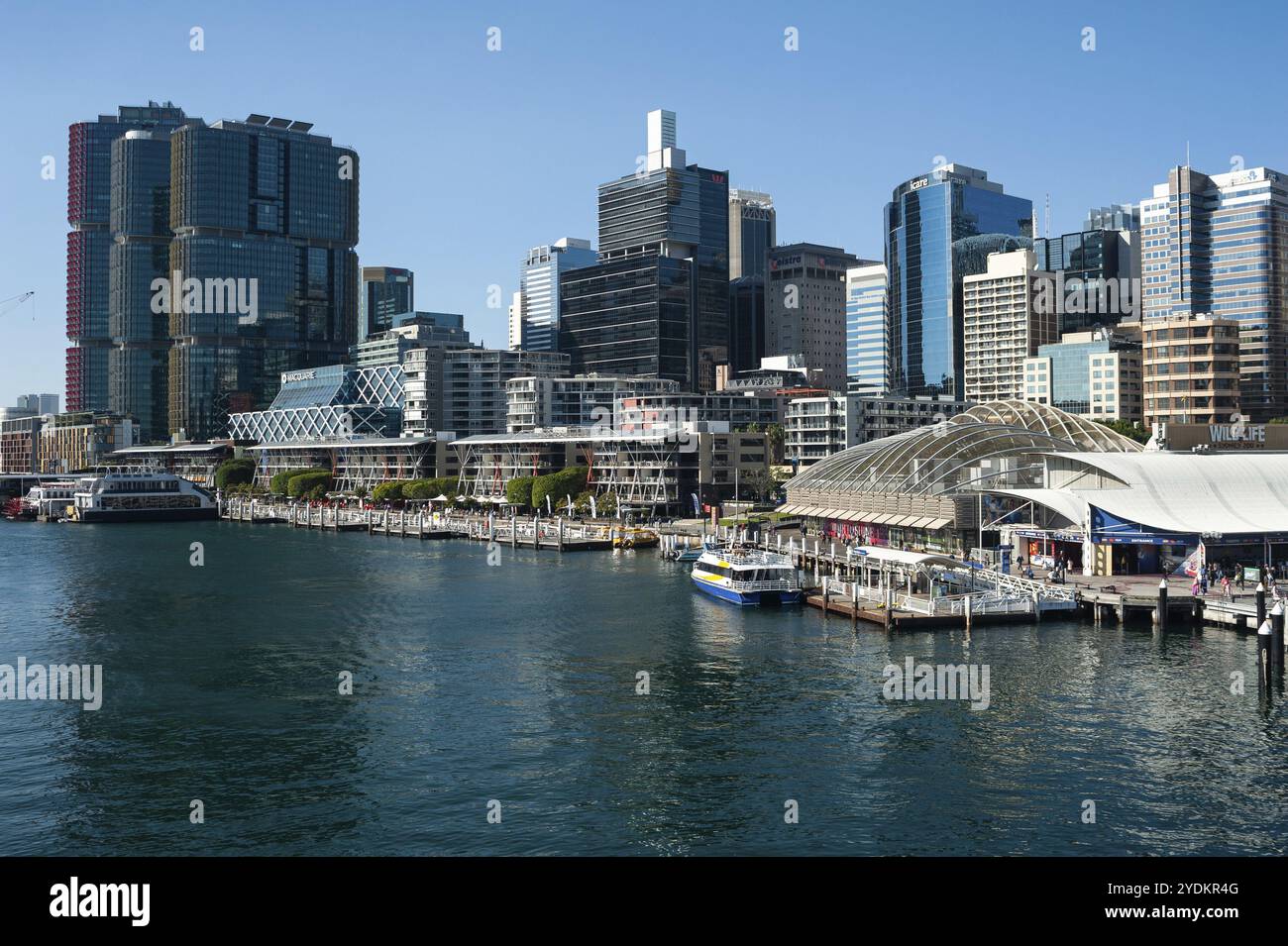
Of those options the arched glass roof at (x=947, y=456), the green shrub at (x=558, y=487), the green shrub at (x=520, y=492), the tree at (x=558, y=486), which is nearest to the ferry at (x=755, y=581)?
the arched glass roof at (x=947, y=456)

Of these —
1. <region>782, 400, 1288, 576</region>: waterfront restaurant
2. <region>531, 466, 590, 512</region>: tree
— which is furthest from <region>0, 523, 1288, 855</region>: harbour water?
<region>531, 466, 590, 512</region>: tree

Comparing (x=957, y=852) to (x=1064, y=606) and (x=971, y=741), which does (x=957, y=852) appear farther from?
(x=1064, y=606)

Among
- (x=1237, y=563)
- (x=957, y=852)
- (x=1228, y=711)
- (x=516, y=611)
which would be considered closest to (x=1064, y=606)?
(x=1237, y=563)

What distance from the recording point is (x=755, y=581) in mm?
81688

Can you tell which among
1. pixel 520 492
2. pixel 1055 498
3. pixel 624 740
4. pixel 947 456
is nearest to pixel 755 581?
pixel 1055 498

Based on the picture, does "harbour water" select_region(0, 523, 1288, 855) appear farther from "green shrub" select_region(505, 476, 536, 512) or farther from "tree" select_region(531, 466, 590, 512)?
"green shrub" select_region(505, 476, 536, 512)

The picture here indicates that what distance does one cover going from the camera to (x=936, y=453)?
101562 millimetres

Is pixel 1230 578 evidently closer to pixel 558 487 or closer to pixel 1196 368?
pixel 558 487

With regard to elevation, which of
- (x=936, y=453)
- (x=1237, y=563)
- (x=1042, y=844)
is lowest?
(x=1042, y=844)

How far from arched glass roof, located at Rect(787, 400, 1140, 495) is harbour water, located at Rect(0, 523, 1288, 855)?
27567 mm

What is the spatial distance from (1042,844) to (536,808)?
614 inches

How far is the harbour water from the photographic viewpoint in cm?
3456

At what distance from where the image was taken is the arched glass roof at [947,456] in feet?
325

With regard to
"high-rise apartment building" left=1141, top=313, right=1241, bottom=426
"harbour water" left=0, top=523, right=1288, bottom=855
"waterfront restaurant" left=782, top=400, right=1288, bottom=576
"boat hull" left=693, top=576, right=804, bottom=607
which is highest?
"high-rise apartment building" left=1141, top=313, right=1241, bottom=426
